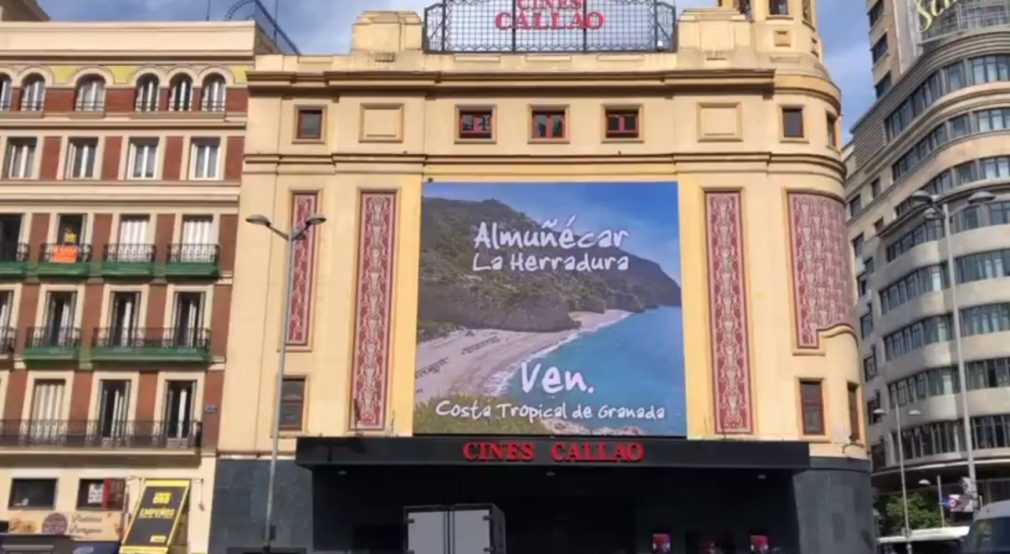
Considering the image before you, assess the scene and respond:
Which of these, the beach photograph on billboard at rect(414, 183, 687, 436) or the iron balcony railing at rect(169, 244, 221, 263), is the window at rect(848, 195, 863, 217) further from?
the iron balcony railing at rect(169, 244, 221, 263)

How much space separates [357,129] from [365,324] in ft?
26.6

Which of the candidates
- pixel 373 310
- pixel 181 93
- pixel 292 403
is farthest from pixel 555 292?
pixel 181 93

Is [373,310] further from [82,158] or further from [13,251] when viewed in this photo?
[13,251]

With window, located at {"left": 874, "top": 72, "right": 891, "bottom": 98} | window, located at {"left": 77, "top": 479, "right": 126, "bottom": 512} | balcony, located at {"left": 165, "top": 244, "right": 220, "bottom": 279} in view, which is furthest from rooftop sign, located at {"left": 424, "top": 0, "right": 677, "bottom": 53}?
window, located at {"left": 874, "top": 72, "right": 891, "bottom": 98}

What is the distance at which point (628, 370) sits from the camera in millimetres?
35406

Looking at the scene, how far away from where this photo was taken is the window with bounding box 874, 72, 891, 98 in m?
80.4

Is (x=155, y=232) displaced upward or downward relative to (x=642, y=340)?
upward

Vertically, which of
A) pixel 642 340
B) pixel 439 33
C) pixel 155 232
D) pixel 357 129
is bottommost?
pixel 642 340

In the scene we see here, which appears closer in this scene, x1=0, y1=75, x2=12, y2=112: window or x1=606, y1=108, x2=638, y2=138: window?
x1=606, y1=108, x2=638, y2=138: window

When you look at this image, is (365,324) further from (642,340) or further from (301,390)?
(642,340)

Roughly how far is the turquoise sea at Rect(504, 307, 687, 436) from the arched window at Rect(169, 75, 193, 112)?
18.2 meters

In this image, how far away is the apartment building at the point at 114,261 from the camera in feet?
118

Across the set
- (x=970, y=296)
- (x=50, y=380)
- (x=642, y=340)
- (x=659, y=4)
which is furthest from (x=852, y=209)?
(x=50, y=380)

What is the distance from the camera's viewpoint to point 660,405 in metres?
35.1
